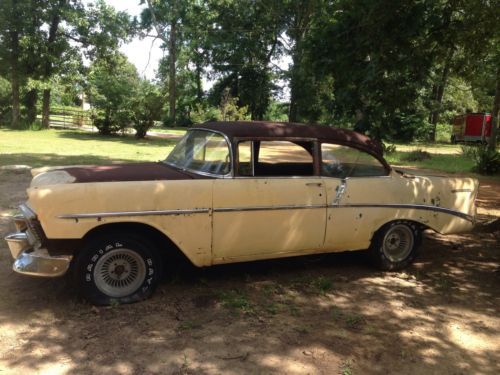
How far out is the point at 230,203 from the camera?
438cm

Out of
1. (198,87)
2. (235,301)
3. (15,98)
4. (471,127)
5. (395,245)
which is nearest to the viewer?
(235,301)

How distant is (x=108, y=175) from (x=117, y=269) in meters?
0.85

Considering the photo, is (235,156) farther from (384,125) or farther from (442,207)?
(384,125)

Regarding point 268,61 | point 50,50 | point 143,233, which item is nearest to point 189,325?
point 143,233

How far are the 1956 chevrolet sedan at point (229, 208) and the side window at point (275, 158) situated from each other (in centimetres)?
1

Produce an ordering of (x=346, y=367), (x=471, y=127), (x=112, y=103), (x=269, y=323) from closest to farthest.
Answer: (x=346, y=367), (x=269, y=323), (x=112, y=103), (x=471, y=127)

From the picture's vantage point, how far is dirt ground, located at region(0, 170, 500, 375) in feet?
11.0

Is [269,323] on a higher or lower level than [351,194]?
lower

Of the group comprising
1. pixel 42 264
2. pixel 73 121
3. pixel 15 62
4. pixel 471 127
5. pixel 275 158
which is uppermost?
pixel 15 62

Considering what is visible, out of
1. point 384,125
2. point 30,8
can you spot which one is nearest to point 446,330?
point 384,125

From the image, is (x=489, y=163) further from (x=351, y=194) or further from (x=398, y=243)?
(x=351, y=194)

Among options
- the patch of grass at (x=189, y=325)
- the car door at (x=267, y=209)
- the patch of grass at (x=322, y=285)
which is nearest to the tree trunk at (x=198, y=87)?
the car door at (x=267, y=209)

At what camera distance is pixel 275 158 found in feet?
16.7

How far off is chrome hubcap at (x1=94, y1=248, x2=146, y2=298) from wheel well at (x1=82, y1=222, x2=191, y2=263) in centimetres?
18
